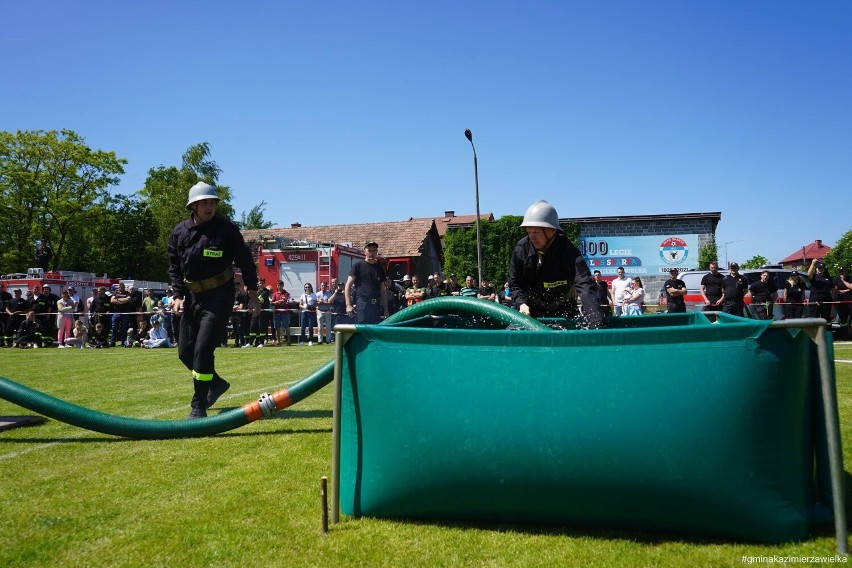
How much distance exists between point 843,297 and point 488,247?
27299 mm

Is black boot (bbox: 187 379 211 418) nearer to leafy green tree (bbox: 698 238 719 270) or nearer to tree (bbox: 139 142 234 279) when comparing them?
leafy green tree (bbox: 698 238 719 270)

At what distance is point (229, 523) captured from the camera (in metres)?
3.03

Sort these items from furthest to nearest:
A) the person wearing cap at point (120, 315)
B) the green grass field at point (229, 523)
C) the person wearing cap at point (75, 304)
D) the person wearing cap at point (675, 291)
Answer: the person wearing cap at point (75, 304) < the person wearing cap at point (120, 315) < the person wearing cap at point (675, 291) < the green grass field at point (229, 523)

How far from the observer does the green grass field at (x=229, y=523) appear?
2600 mm

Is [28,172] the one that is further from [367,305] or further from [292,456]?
→ [292,456]

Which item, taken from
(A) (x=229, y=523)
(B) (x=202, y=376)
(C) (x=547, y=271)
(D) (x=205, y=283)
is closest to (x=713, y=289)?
(C) (x=547, y=271)

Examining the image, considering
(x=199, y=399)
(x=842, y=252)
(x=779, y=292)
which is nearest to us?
(x=199, y=399)

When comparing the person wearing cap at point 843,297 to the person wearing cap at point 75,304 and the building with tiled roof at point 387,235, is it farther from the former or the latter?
the building with tiled roof at point 387,235

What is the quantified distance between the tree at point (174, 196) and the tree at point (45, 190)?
19.3ft

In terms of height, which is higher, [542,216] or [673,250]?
[673,250]

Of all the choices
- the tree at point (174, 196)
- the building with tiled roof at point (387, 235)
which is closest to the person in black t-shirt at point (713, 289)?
the building with tiled roof at point (387, 235)

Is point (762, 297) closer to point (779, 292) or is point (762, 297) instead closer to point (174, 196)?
point (779, 292)

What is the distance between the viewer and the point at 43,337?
66.3 feet

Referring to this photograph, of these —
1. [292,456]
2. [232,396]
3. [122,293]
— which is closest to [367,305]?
[232,396]
